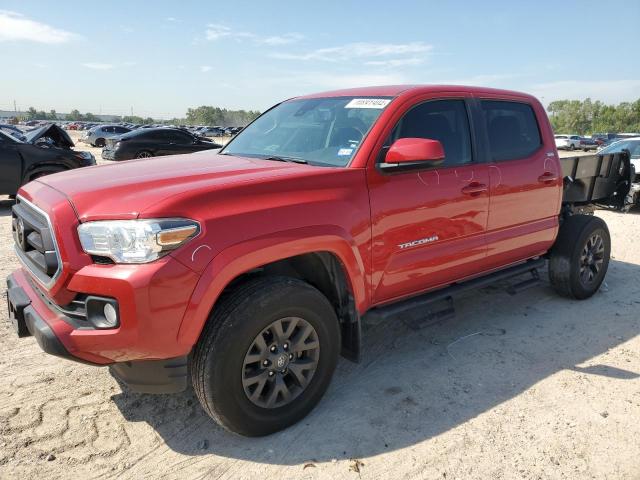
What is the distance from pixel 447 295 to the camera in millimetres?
3656

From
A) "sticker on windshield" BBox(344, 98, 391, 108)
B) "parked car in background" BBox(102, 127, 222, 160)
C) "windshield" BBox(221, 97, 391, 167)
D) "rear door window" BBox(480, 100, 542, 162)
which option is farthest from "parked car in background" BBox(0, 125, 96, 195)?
"rear door window" BBox(480, 100, 542, 162)

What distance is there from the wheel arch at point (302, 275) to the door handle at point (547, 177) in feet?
7.09

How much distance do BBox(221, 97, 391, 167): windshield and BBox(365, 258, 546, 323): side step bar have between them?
40.1 inches

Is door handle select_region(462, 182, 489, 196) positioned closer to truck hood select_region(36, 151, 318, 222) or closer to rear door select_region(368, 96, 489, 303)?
rear door select_region(368, 96, 489, 303)

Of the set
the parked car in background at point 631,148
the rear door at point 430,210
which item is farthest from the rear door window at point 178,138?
the rear door at point 430,210

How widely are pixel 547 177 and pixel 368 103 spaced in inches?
76.1

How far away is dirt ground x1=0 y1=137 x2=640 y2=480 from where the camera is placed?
101 inches

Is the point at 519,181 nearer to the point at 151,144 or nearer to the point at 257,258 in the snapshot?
the point at 257,258

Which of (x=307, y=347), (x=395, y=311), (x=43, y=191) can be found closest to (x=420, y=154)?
(x=395, y=311)

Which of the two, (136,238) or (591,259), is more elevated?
(136,238)

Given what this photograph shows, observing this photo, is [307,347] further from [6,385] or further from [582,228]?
[582,228]

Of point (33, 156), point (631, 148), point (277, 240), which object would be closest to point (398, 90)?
point (277, 240)

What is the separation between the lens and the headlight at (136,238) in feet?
7.30

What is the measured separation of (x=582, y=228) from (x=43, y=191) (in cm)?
→ 460
